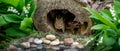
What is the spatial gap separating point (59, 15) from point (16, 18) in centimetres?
45

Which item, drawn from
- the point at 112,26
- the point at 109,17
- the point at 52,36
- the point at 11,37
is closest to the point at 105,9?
the point at 109,17

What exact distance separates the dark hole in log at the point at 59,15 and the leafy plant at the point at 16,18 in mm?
185

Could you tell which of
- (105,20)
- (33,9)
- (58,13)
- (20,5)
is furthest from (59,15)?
(105,20)

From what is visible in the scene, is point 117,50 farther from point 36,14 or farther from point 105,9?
point 36,14

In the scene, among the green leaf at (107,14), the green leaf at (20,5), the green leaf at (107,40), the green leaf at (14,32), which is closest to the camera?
the green leaf at (107,40)

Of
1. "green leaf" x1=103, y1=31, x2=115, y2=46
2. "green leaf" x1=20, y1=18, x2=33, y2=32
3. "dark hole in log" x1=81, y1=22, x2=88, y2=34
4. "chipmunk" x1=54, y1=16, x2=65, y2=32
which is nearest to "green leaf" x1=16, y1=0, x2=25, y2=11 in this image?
"green leaf" x1=20, y1=18, x2=33, y2=32

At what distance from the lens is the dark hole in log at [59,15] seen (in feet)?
10.6

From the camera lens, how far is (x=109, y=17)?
3.12 meters

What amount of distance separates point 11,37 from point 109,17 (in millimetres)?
1000

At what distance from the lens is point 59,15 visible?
10.7 ft

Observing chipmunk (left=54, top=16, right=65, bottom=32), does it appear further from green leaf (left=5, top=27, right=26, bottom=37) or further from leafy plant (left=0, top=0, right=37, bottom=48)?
green leaf (left=5, top=27, right=26, bottom=37)

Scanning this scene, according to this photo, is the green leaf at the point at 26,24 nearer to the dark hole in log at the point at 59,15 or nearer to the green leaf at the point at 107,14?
the dark hole in log at the point at 59,15

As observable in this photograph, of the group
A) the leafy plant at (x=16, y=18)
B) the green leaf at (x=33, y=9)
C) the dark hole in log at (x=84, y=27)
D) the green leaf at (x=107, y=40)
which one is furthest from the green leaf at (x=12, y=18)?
the green leaf at (x=107, y=40)

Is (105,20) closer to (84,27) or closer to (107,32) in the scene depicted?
(107,32)
